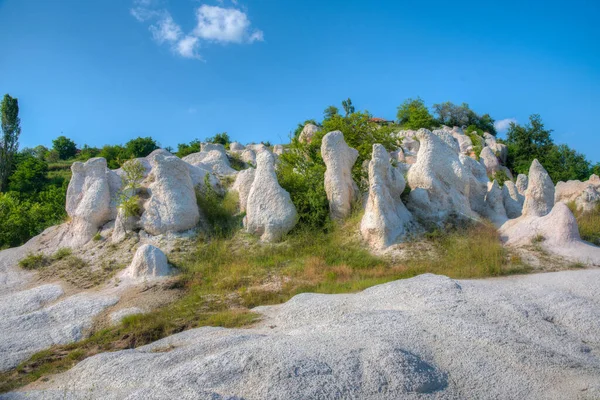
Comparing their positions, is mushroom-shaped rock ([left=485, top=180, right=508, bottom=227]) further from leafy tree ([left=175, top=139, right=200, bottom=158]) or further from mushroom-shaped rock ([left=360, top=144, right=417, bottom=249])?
leafy tree ([left=175, top=139, right=200, bottom=158])

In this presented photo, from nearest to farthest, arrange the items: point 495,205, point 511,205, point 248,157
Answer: point 495,205 < point 511,205 < point 248,157

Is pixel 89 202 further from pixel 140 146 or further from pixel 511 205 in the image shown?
pixel 140 146

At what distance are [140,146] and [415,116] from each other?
24496 millimetres

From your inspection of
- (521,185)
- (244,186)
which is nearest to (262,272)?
(244,186)

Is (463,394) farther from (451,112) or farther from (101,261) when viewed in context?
(451,112)

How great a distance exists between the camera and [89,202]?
1549 cm

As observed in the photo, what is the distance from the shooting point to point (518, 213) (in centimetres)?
1623

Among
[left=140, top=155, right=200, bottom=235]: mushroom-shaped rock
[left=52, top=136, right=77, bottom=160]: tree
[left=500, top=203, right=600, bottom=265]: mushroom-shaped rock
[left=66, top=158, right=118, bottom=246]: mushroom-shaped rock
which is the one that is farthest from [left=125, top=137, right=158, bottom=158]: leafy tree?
[left=500, top=203, right=600, bottom=265]: mushroom-shaped rock

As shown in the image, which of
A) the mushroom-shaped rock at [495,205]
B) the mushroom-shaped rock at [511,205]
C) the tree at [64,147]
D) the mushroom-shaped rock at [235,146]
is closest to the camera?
the mushroom-shaped rock at [495,205]

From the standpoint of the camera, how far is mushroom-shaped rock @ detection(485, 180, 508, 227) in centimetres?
1478

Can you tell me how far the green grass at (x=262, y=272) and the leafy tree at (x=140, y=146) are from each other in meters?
26.6

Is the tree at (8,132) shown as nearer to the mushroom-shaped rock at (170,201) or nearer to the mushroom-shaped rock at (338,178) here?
the mushroom-shaped rock at (170,201)

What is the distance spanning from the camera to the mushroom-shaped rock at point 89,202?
15.4m

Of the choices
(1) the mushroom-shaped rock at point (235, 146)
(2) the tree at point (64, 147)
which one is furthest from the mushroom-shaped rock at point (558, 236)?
(2) the tree at point (64, 147)
